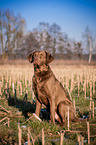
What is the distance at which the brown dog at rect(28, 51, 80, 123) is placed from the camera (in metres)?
3.30

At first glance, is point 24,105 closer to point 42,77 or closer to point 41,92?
point 41,92

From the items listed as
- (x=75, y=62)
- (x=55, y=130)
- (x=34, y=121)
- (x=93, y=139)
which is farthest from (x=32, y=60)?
(x=75, y=62)

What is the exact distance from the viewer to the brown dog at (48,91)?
3.30 m

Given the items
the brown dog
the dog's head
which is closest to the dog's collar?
the brown dog

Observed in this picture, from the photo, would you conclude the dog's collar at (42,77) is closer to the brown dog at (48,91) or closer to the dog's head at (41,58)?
the brown dog at (48,91)

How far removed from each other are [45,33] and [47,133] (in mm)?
27779

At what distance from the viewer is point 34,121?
314 centimetres

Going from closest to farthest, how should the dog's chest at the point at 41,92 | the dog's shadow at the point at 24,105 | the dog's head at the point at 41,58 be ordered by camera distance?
1. the dog's chest at the point at 41,92
2. the dog's head at the point at 41,58
3. the dog's shadow at the point at 24,105

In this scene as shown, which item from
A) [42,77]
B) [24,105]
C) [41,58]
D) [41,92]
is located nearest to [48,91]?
[41,92]

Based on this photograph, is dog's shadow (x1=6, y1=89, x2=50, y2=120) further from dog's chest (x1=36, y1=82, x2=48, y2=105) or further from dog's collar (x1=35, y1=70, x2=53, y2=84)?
dog's collar (x1=35, y1=70, x2=53, y2=84)

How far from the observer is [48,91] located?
3297 millimetres

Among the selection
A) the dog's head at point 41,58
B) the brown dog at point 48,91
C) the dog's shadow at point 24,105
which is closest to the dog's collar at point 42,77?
the brown dog at point 48,91

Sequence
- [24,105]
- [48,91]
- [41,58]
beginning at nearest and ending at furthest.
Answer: [48,91], [41,58], [24,105]

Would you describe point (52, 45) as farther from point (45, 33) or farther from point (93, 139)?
point (93, 139)
